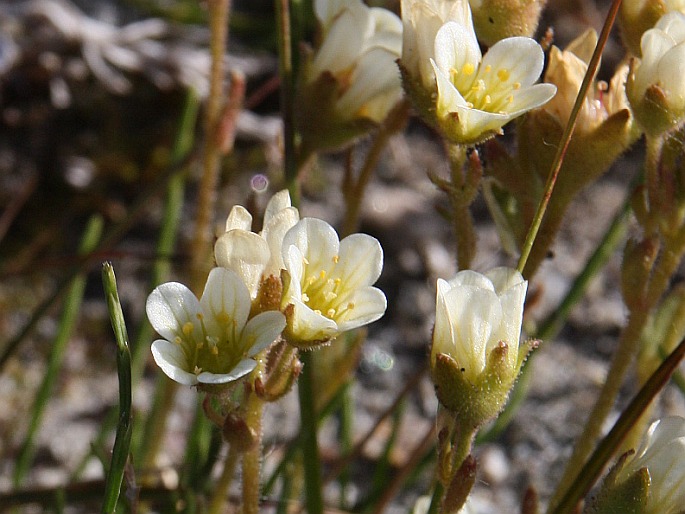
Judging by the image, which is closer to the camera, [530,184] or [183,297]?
[183,297]

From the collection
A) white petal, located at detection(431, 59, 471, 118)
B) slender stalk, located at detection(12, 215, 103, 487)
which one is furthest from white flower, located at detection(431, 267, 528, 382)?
slender stalk, located at detection(12, 215, 103, 487)

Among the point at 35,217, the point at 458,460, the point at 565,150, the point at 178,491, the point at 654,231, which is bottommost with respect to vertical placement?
the point at 35,217

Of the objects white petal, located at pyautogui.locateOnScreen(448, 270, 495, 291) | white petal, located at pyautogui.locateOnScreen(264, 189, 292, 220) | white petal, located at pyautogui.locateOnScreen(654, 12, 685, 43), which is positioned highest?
white petal, located at pyautogui.locateOnScreen(654, 12, 685, 43)

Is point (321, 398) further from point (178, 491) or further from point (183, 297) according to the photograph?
point (183, 297)

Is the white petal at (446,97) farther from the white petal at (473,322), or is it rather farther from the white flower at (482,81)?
the white petal at (473,322)

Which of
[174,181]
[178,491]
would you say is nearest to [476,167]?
[178,491]

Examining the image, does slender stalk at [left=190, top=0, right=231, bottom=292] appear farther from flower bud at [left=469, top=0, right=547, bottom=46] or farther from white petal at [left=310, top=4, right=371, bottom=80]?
flower bud at [left=469, top=0, right=547, bottom=46]
